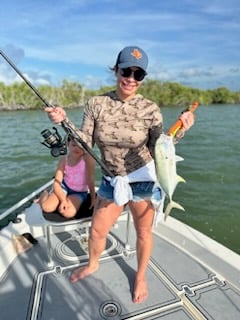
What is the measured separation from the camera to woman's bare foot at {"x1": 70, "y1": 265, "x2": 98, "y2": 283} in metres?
2.90

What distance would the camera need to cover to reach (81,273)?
2920mm

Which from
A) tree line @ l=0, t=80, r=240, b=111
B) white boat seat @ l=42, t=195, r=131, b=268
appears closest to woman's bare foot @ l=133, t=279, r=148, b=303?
white boat seat @ l=42, t=195, r=131, b=268

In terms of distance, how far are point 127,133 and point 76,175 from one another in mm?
1104

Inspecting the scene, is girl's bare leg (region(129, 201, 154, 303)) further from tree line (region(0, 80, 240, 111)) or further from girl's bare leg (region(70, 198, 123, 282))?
tree line (region(0, 80, 240, 111))

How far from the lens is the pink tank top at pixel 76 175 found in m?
3.29

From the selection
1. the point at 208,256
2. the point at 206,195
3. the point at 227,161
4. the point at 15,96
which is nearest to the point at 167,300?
the point at 208,256

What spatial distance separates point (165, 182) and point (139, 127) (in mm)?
464

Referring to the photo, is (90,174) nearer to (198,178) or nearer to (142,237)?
(142,237)

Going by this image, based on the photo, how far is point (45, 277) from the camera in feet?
9.69

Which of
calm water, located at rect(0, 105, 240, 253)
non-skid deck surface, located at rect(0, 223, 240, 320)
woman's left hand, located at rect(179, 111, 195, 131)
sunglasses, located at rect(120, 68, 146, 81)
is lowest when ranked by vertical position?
calm water, located at rect(0, 105, 240, 253)

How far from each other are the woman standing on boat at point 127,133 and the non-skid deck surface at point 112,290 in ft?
0.67

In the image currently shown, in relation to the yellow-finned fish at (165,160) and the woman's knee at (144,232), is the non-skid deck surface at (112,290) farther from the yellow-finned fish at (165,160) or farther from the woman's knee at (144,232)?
the yellow-finned fish at (165,160)

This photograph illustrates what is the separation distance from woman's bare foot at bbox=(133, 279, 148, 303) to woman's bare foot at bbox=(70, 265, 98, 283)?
45 cm

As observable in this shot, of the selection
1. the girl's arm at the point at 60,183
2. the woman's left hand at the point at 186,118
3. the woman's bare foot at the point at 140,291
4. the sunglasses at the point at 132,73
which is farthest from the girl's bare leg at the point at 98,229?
the sunglasses at the point at 132,73
